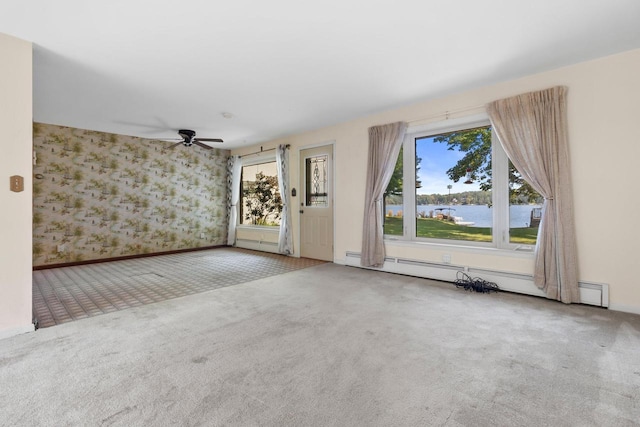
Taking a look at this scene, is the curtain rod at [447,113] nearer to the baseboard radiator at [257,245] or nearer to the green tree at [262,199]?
the green tree at [262,199]

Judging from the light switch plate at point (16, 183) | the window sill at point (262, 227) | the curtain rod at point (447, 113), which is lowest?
the window sill at point (262, 227)

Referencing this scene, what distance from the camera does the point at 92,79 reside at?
135 inches

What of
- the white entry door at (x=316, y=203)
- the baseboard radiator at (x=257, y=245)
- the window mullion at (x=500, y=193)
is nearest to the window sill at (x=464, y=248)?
the window mullion at (x=500, y=193)

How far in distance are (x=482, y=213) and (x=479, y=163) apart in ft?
2.19

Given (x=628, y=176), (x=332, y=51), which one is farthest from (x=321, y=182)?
(x=628, y=176)

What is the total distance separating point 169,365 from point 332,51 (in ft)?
9.56

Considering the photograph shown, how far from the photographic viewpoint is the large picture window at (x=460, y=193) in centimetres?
364

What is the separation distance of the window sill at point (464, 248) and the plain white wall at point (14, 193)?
4134 millimetres

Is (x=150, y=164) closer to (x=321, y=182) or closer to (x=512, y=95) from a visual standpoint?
(x=321, y=182)

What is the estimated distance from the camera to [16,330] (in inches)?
95.0

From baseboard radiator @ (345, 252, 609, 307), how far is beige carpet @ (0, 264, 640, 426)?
0.64ft

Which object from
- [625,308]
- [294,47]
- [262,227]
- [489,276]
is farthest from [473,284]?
[262,227]

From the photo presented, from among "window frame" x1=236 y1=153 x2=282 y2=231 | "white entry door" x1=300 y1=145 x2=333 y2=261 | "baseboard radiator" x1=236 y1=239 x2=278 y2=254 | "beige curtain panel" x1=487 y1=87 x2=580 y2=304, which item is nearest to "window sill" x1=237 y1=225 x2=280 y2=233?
"window frame" x1=236 y1=153 x2=282 y2=231

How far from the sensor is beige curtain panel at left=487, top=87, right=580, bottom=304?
3102 mm
